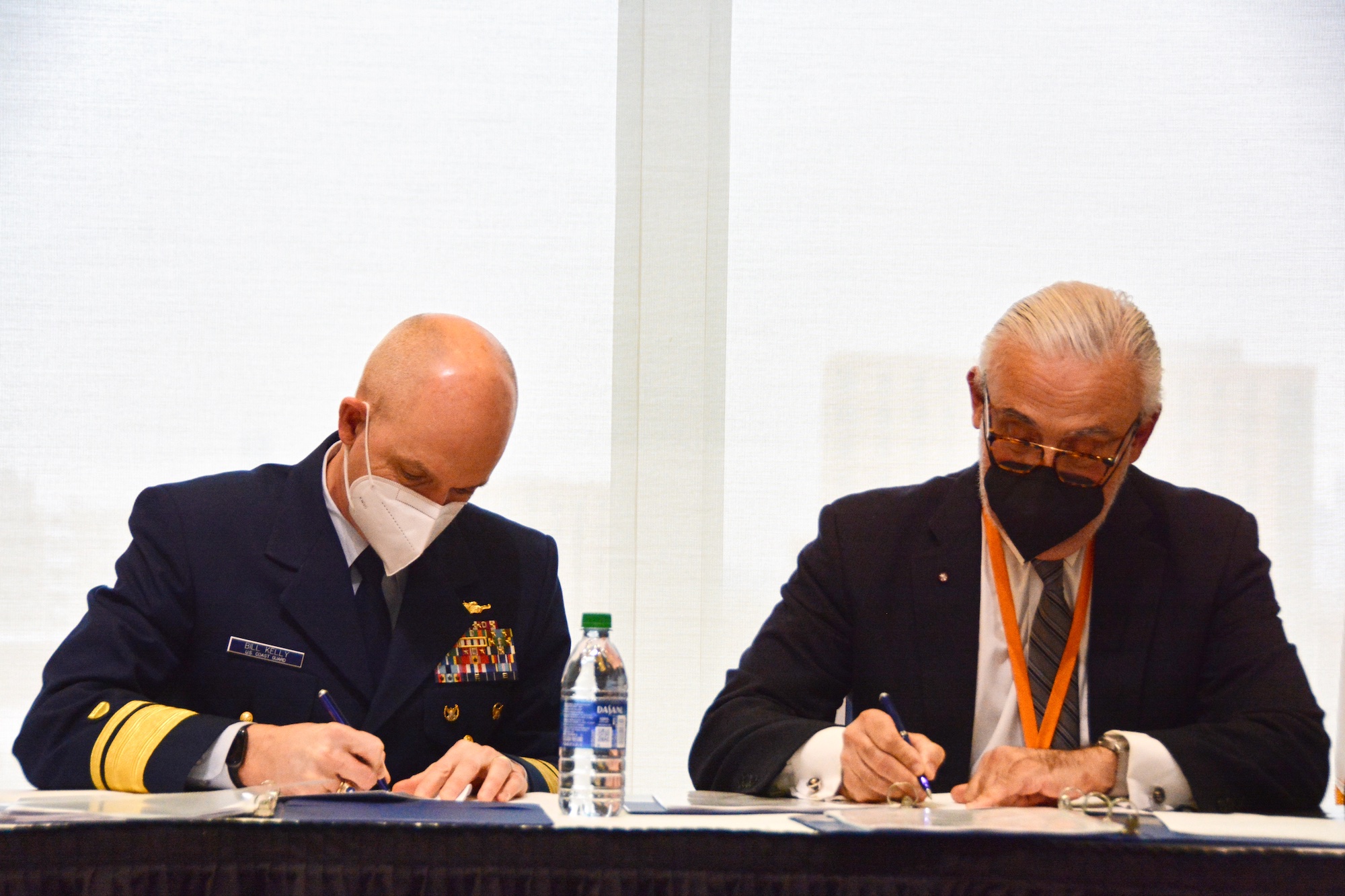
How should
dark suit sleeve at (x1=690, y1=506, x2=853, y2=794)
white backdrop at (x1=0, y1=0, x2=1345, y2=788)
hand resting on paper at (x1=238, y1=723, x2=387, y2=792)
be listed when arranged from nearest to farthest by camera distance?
hand resting on paper at (x1=238, y1=723, x2=387, y2=792) < dark suit sleeve at (x1=690, y1=506, x2=853, y2=794) < white backdrop at (x1=0, y1=0, x2=1345, y2=788)

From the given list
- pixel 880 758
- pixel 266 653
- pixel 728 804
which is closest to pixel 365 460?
pixel 266 653

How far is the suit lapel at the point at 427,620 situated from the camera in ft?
6.54

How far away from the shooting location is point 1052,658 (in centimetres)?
198

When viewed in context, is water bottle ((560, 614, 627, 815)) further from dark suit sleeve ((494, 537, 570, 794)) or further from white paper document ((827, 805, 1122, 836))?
dark suit sleeve ((494, 537, 570, 794))

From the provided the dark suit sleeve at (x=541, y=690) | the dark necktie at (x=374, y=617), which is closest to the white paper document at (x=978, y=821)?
the dark suit sleeve at (x=541, y=690)

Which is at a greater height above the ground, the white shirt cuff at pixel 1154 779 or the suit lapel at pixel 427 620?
A: the suit lapel at pixel 427 620

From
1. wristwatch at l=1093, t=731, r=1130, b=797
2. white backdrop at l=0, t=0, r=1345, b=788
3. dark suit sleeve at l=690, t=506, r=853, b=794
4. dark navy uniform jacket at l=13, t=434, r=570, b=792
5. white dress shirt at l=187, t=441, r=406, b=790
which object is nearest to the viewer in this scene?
wristwatch at l=1093, t=731, r=1130, b=797

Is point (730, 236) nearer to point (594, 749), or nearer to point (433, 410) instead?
point (433, 410)

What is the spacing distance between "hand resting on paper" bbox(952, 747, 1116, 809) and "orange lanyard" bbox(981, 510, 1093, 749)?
158mm

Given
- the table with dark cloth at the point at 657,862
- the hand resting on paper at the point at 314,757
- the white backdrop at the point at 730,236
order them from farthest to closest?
the white backdrop at the point at 730,236, the hand resting on paper at the point at 314,757, the table with dark cloth at the point at 657,862

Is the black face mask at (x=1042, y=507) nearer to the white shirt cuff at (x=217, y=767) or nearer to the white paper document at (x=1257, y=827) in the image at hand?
the white paper document at (x=1257, y=827)

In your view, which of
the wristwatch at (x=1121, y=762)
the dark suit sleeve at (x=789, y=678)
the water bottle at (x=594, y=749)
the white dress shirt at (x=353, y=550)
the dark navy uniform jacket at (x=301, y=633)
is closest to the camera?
the water bottle at (x=594, y=749)

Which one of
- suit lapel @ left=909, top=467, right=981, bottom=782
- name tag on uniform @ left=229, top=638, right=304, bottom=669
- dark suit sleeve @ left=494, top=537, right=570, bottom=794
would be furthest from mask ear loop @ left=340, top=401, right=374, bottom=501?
suit lapel @ left=909, top=467, right=981, bottom=782

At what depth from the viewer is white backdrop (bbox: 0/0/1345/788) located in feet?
9.73
